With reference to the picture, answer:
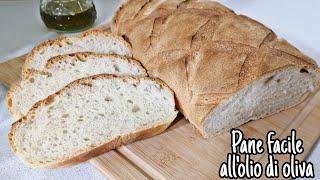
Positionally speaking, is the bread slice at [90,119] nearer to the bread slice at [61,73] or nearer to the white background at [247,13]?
the bread slice at [61,73]

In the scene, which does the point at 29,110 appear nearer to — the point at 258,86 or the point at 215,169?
the point at 215,169

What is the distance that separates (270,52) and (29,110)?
962mm

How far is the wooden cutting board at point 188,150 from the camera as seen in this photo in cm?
163

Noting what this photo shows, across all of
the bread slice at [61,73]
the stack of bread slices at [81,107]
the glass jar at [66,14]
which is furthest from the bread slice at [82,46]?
the glass jar at [66,14]

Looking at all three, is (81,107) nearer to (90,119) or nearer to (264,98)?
(90,119)

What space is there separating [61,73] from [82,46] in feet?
0.81

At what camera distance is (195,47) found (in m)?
1.86

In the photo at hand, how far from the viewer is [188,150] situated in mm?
1719

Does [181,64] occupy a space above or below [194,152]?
above

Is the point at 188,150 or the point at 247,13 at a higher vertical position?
the point at 247,13

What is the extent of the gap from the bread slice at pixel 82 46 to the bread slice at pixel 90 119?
320 millimetres

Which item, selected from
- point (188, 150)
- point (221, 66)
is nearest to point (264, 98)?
point (221, 66)

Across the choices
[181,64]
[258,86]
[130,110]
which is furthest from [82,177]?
[258,86]

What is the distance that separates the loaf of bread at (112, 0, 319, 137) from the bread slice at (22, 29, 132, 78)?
8cm
